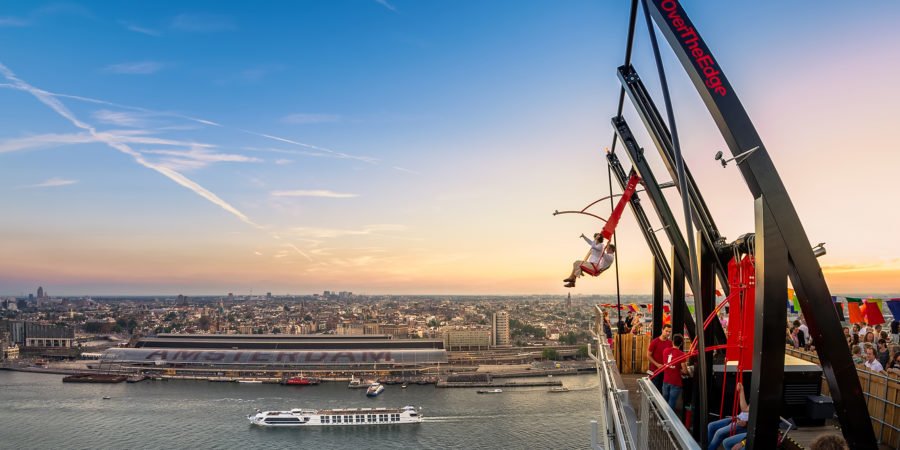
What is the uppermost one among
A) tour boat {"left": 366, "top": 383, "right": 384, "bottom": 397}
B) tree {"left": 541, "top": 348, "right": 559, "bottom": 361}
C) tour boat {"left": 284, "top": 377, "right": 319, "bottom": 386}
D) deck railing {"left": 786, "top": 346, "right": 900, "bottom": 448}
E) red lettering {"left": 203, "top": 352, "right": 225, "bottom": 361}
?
deck railing {"left": 786, "top": 346, "right": 900, "bottom": 448}

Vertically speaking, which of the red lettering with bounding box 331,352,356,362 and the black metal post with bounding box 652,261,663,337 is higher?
the black metal post with bounding box 652,261,663,337

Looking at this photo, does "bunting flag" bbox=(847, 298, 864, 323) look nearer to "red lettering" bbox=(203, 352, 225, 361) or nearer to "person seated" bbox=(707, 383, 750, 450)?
"person seated" bbox=(707, 383, 750, 450)

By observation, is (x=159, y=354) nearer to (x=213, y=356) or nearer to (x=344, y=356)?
(x=213, y=356)

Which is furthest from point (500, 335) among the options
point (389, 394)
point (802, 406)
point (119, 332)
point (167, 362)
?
point (802, 406)

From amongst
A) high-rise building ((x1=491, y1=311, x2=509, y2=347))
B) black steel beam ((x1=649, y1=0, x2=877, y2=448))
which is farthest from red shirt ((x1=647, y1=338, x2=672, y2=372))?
high-rise building ((x1=491, y1=311, x2=509, y2=347))

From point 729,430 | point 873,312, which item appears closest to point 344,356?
point 873,312

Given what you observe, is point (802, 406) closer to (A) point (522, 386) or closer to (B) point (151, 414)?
(B) point (151, 414)

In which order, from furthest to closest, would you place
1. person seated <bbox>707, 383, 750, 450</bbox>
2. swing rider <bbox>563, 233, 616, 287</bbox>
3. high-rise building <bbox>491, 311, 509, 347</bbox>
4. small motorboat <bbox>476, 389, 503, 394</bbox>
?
high-rise building <bbox>491, 311, 509, 347</bbox> → small motorboat <bbox>476, 389, 503, 394</bbox> → swing rider <bbox>563, 233, 616, 287</bbox> → person seated <bbox>707, 383, 750, 450</bbox>

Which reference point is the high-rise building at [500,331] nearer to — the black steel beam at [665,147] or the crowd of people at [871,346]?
the crowd of people at [871,346]
